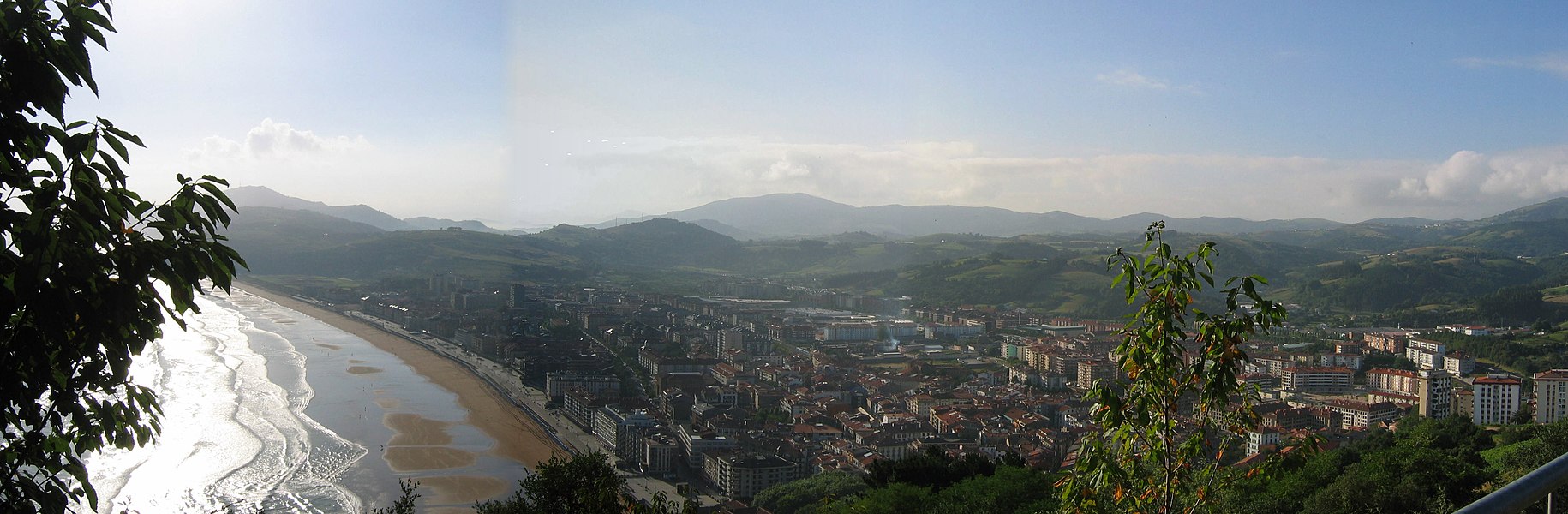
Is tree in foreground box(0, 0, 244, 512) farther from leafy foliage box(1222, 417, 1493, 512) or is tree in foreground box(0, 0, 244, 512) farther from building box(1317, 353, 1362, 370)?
building box(1317, 353, 1362, 370)

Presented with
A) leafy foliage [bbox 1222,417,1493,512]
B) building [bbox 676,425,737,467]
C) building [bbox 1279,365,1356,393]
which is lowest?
building [bbox 1279,365,1356,393]

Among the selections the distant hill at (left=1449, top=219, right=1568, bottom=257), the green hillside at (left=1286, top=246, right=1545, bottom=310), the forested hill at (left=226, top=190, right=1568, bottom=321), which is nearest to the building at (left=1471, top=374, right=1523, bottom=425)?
the forested hill at (left=226, top=190, right=1568, bottom=321)

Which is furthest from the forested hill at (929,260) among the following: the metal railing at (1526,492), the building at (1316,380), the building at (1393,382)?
the metal railing at (1526,492)

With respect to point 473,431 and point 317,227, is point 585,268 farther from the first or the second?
point 473,431

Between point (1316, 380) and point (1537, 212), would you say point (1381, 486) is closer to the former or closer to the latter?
point (1316, 380)

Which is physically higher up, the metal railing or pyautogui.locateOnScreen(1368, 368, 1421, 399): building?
the metal railing

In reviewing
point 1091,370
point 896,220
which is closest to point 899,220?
point 896,220

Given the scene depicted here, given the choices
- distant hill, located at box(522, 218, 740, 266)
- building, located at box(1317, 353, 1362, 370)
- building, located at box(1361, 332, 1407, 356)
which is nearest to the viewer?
building, located at box(1317, 353, 1362, 370)
